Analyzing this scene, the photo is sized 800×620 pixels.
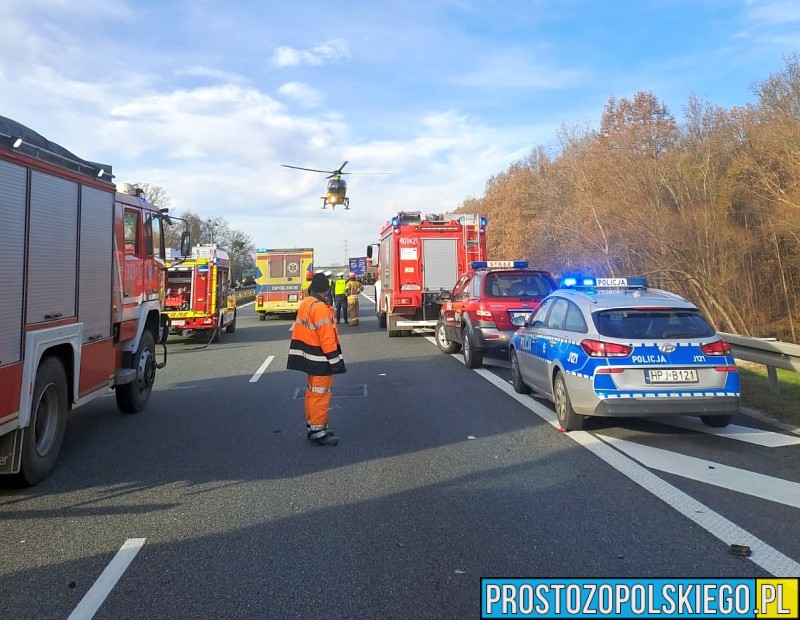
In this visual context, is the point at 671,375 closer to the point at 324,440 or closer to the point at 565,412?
the point at 565,412

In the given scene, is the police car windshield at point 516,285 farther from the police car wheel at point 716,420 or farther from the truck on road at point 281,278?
the truck on road at point 281,278

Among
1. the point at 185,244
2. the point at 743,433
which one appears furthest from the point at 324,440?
the point at 185,244

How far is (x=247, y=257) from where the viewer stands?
83.6 metres

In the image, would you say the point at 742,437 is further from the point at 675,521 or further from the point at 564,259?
the point at 564,259

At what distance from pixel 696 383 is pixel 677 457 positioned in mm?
830

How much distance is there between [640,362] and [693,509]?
202 cm

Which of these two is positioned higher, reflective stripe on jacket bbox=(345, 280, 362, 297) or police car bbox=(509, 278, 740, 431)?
reflective stripe on jacket bbox=(345, 280, 362, 297)

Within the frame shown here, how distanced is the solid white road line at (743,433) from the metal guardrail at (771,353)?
4.11 feet

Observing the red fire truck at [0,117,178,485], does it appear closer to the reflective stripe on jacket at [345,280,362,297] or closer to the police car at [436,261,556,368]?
the police car at [436,261,556,368]

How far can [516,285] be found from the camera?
40.5ft

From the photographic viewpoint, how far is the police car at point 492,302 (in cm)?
1160

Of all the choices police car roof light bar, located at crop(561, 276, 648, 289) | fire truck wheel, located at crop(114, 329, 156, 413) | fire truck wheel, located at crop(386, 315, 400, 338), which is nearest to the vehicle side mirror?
fire truck wheel, located at crop(114, 329, 156, 413)

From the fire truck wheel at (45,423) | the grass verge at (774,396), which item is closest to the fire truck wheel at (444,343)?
the grass verge at (774,396)

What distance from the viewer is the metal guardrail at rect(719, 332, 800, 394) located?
25.7 ft
